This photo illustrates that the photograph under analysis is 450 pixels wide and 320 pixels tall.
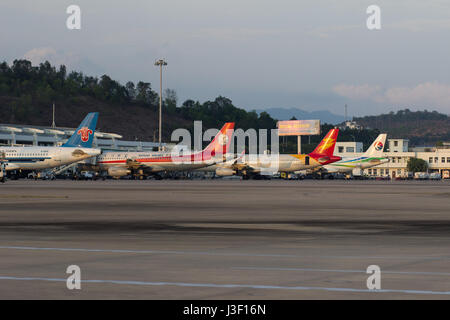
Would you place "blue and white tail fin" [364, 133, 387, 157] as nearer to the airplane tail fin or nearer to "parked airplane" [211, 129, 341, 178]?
the airplane tail fin

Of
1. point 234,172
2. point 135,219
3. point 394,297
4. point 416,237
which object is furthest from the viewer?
point 234,172

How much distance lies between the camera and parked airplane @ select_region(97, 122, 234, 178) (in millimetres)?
122688

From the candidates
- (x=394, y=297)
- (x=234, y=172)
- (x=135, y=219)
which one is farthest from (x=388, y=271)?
(x=234, y=172)

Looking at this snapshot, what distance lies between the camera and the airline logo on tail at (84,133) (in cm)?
11850

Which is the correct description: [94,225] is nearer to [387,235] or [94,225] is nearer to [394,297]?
[387,235]

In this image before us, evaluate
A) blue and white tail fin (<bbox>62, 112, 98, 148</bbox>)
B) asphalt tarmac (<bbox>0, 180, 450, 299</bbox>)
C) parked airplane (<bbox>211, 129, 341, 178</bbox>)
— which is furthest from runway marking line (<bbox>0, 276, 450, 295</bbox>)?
parked airplane (<bbox>211, 129, 341, 178</bbox>)

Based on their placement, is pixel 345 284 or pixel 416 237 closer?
pixel 345 284

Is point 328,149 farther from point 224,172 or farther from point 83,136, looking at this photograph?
point 83,136

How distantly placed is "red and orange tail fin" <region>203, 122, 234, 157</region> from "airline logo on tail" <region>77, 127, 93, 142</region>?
1938 cm

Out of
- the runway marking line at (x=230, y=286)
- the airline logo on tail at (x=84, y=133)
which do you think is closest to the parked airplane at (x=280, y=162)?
the airline logo on tail at (x=84, y=133)

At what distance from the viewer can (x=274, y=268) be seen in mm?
14484

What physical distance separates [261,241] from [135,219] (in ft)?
32.3

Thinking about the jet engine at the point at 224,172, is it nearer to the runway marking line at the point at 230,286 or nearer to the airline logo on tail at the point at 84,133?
the airline logo on tail at the point at 84,133

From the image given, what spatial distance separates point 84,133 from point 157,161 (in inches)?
516
